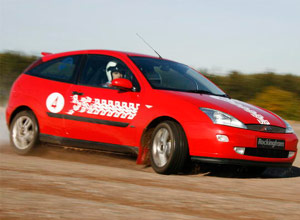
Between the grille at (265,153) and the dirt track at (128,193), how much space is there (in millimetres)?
320

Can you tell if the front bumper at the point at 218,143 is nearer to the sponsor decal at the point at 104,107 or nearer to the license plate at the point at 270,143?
the license plate at the point at 270,143

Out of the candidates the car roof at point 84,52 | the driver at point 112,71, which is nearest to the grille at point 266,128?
the driver at point 112,71

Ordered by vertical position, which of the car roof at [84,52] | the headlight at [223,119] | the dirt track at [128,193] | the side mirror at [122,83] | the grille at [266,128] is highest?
the car roof at [84,52]

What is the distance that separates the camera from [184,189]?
202 inches

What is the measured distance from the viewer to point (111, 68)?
7.27m

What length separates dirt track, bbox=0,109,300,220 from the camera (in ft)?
12.8

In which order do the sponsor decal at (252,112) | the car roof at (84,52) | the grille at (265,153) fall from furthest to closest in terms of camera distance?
the car roof at (84,52) → the sponsor decal at (252,112) → the grille at (265,153)

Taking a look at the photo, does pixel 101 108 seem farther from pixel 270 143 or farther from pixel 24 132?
pixel 270 143

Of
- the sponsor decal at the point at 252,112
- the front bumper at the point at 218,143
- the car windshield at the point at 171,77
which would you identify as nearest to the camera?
the front bumper at the point at 218,143

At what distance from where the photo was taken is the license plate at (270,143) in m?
6.27

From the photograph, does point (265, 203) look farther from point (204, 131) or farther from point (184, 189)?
point (204, 131)

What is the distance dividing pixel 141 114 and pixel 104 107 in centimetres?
60

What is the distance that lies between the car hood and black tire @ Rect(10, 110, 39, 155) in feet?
7.84

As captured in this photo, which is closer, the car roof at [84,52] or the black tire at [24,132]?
the car roof at [84,52]
